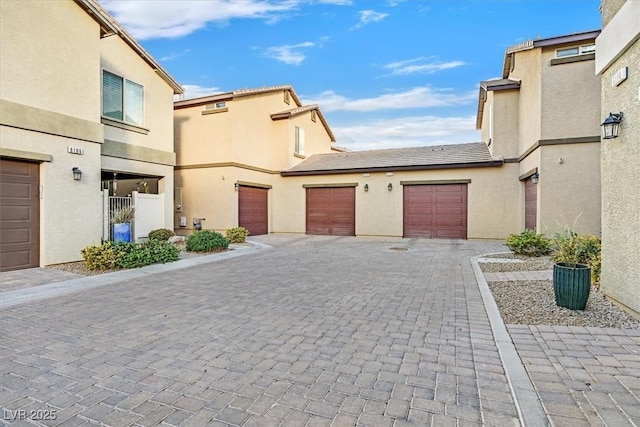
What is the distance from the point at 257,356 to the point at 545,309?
4246 mm

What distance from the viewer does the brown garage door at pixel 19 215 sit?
7.80 meters

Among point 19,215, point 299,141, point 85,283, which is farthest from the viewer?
point 299,141

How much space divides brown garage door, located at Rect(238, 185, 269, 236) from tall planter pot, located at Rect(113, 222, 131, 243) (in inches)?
233

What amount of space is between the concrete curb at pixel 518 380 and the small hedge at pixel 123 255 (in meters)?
7.96

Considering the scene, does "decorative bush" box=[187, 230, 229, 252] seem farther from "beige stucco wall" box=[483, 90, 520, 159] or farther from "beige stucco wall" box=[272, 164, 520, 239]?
"beige stucco wall" box=[483, 90, 520, 159]

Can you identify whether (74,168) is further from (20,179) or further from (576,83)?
(576,83)

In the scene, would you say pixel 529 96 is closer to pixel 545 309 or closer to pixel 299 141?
pixel 545 309

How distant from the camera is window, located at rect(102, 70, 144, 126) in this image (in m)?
11.0

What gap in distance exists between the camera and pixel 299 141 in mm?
20562

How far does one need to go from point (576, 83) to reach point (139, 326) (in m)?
13.7

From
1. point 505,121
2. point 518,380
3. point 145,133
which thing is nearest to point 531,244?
point 505,121

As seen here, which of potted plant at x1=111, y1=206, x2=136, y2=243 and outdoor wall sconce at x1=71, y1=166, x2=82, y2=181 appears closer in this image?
outdoor wall sconce at x1=71, y1=166, x2=82, y2=181

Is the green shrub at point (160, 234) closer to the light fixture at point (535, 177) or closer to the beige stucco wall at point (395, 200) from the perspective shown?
the beige stucco wall at point (395, 200)

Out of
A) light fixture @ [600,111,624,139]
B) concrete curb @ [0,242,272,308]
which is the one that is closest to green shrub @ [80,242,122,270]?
concrete curb @ [0,242,272,308]
